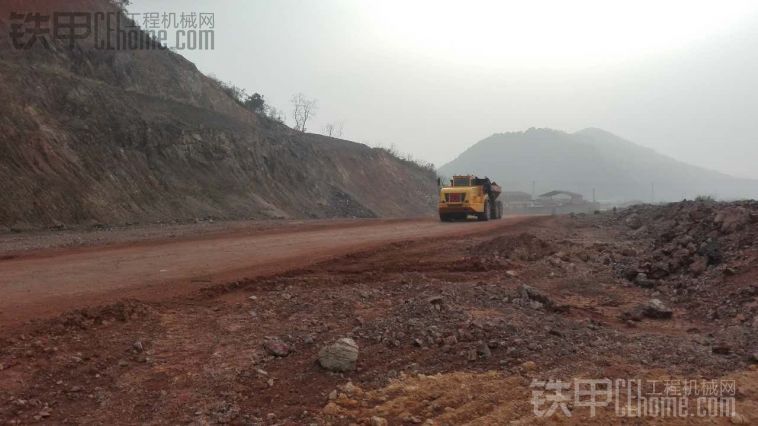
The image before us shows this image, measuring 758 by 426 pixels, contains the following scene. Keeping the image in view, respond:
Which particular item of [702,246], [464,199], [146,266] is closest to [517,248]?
[702,246]

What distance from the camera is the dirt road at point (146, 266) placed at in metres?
7.50

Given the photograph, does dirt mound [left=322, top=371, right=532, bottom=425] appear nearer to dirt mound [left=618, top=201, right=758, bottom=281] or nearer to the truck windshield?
dirt mound [left=618, top=201, right=758, bottom=281]

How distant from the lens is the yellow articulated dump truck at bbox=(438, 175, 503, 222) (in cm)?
2370

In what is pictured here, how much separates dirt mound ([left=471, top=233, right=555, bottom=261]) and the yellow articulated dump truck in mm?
10096

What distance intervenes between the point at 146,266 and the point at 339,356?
630 centimetres

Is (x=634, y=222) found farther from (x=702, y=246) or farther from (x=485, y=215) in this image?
(x=702, y=246)

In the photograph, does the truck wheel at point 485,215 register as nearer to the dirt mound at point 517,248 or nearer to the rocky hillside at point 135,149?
the rocky hillside at point 135,149

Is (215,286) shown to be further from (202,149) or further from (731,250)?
(202,149)

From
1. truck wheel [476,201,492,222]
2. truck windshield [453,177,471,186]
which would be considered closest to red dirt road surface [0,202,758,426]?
truck windshield [453,177,471,186]

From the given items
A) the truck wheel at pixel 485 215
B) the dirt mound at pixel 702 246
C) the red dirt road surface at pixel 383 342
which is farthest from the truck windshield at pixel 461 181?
the red dirt road surface at pixel 383 342

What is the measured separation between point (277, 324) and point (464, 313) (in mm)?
2358

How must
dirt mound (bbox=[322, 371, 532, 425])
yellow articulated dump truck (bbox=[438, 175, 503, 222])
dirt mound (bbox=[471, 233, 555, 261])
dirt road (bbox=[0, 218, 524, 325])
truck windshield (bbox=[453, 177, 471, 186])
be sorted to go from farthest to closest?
truck windshield (bbox=[453, 177, 471, 186]) < yellow articulated dump truck (bbox=[438, 175, 503, 222]) < dirt mound (bbox=[471, 233, 555, 261]) < dirt road (bbox=[0, 218, 524, 325]) < dirt mound (bbox=[322, 371, 532, 425])

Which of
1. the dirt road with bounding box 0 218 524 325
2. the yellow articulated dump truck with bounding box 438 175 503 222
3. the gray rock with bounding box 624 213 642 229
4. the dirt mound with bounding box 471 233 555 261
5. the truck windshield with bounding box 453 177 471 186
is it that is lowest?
the dirt road with bounding box 0 218 524 325

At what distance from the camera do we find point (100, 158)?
2322 centimetres
